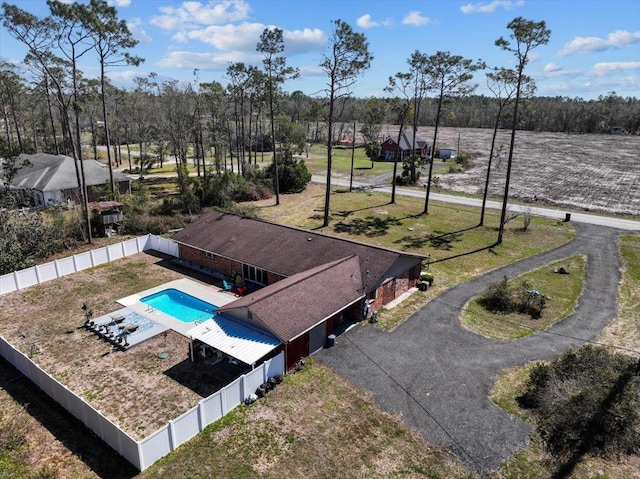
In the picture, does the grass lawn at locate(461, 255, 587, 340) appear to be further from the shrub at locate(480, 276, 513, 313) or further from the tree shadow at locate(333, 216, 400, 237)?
the tree shadow at locate(333, 216, 400, 237)

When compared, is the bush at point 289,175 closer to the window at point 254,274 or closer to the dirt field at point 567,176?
the dirt field at point 567,176

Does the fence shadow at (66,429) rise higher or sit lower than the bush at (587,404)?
lower

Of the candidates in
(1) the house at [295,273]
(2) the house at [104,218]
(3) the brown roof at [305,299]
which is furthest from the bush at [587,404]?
(2) the house at [104,218]

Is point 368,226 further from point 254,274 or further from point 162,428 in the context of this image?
point 162,428

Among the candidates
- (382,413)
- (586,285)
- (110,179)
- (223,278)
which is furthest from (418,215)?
(110,179)

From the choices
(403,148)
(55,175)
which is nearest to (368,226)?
(55,175)

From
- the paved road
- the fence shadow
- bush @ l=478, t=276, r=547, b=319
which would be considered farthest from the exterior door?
the paved road
